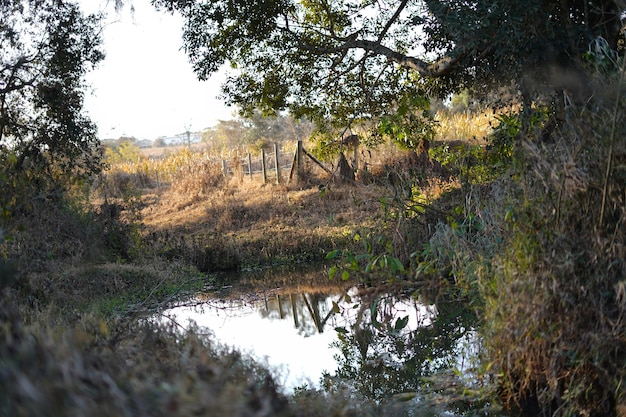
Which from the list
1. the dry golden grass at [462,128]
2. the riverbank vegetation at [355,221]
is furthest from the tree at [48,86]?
the dry golden grass at [462,128]

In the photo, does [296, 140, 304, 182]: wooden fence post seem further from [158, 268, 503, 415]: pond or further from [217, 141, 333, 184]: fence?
[158, 268, 503, 415]: pond

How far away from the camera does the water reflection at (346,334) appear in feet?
22.2

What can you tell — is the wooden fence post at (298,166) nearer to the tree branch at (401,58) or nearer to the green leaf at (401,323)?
the tree branch at (401,58)

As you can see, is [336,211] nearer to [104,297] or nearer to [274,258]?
[274,258]

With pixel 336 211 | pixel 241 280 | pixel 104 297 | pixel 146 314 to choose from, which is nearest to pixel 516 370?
pixel 146 314

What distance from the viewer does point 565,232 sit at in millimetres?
4656

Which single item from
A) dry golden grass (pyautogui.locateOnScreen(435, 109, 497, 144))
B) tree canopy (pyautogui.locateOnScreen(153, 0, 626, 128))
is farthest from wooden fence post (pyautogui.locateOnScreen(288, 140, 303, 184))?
tree canopy (pyautogui.locateOnScreen(153, 0, 626, 128))

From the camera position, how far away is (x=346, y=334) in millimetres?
8711

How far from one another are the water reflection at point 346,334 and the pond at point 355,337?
0.04ft

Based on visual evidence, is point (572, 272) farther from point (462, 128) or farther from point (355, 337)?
point (462, 128)

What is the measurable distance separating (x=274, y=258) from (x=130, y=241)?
283 centimetres

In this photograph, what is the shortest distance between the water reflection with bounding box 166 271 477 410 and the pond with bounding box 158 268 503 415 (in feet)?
0.04

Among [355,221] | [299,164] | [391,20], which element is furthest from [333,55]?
[299,164]

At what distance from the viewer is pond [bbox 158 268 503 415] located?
615 centimetres
